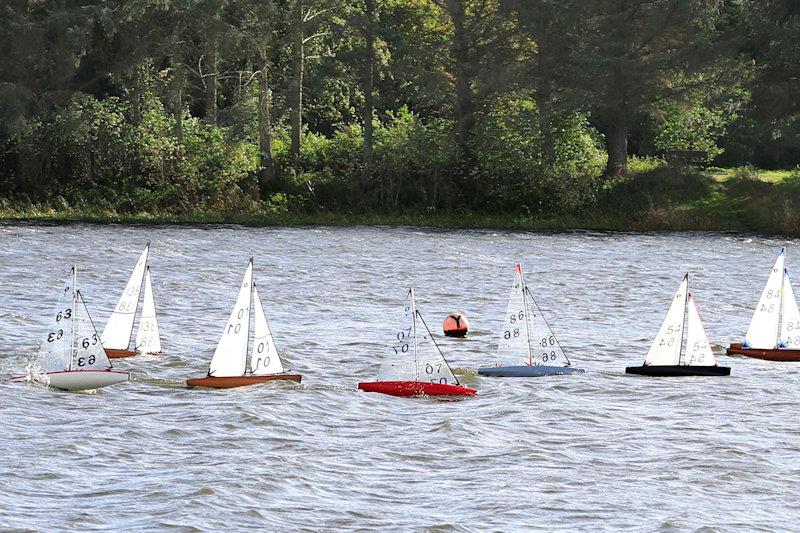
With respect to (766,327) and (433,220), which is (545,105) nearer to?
(433,220)

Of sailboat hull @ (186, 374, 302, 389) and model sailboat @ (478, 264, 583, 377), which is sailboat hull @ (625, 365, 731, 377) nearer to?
model sailboat @ (478, 264, 583, 377)

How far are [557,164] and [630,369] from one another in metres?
50.5

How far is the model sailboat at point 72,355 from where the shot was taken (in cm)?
3027

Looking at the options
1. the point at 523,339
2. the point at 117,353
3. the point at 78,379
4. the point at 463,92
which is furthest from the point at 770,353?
the point at 463,92

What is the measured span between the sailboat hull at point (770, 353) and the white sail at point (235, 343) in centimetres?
1377

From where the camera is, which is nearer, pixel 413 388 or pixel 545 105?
pixel 413 388

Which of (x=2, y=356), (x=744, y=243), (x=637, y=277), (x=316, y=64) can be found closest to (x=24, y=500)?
(x=2, y=356)

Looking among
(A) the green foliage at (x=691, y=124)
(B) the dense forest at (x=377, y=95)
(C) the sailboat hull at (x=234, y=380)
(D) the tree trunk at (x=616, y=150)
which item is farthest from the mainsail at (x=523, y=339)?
(D) the tree trunk at (x=616, y=150)

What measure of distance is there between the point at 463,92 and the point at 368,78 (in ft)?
18.6

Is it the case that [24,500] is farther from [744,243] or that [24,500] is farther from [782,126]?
[782,126]

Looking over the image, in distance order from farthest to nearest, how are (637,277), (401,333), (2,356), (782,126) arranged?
1. (782,126)
2. (637,277)
3. (2,356)
4. (401,333)

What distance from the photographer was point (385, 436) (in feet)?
87.7

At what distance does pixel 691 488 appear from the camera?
2366cm

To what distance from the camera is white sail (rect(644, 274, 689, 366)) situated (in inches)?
1345
